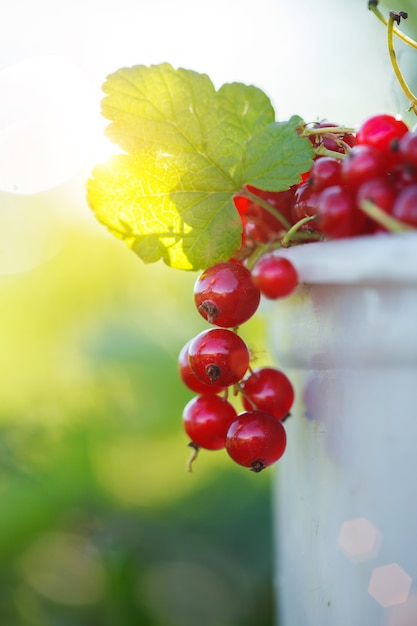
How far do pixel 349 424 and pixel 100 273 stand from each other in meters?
1.05

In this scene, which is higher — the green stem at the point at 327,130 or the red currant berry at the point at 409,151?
the red currant berry at the point at 409,151

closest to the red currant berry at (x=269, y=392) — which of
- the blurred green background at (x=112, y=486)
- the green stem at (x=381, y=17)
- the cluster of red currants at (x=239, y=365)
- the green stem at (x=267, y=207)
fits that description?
the cluster of red currants at (x=239, y=365)

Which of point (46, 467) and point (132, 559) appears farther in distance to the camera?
point (46, 467)

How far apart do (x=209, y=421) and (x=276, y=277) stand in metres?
0.14

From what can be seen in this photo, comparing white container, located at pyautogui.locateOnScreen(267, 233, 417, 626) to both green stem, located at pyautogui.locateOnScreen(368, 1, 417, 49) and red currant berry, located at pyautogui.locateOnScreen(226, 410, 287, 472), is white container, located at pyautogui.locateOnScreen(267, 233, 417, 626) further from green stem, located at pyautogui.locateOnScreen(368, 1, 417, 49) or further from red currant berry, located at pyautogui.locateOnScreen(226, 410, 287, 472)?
green stem, located at pyautogui.locateOnScreen(368, 1, 417, 49)

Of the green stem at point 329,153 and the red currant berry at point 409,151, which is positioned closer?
the red currant berry at point 409,151

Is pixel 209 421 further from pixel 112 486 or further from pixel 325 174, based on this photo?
pixel 112 486

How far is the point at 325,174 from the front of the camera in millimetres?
356

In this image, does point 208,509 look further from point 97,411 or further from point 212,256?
point 212,256

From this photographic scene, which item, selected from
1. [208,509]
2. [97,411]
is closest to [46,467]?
[97,411]

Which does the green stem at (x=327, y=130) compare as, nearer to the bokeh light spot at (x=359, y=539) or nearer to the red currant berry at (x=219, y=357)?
the red currant berry at (x=219, y=357)

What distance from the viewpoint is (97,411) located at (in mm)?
1053

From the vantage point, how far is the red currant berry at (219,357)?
1.30 feet

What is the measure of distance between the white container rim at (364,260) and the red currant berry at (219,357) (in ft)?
0.22
